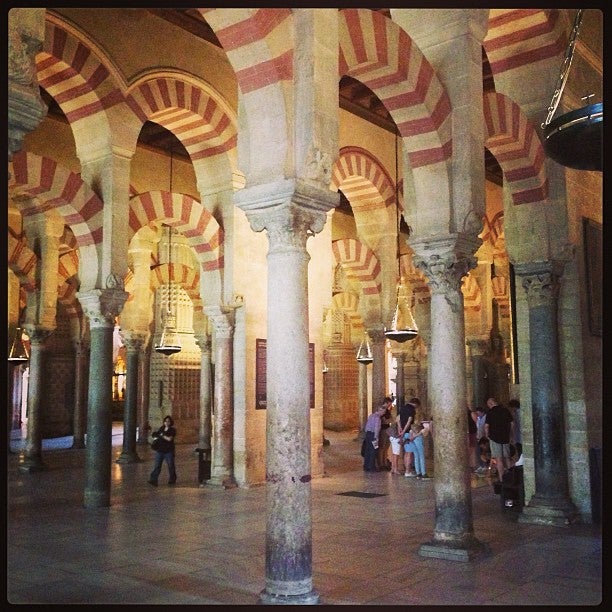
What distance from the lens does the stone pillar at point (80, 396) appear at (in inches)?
495

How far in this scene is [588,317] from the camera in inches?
243

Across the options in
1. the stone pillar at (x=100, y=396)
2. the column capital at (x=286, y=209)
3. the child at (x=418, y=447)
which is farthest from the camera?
the child at (x=418, y=447)

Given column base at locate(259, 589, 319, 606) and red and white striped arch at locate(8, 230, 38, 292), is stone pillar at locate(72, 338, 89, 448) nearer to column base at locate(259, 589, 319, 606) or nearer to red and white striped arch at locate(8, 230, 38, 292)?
red and white striped arch at locate(8, 230, 38, 292)

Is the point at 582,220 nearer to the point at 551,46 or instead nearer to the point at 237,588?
the point at 551,46

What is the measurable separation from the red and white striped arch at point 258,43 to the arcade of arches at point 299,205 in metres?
0.01

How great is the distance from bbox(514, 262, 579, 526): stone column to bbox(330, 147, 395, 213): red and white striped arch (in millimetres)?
4023

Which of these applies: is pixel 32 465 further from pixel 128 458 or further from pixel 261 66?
pixel 261 66

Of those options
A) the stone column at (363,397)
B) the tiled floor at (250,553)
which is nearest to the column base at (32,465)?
the tiled floor at (250,553)

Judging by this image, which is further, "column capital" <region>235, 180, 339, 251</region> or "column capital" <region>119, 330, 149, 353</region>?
"column capital" <region>119, 330, 149, 353</region>

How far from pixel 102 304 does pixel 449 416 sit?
3635mm

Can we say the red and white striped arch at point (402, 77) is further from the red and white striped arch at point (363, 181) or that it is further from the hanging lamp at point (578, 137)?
the red and white striped arch at point (363, 181)

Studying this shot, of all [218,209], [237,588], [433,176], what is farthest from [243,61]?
[218,209]

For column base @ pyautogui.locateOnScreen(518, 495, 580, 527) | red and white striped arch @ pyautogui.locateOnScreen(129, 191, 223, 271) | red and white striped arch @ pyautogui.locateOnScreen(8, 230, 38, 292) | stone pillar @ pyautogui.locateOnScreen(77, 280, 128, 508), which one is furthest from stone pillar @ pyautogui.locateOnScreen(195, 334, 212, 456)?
column base @ pyautogui.locateOnScreen(518, 495, 580, 527)

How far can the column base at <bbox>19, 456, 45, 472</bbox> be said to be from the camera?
372 inches
